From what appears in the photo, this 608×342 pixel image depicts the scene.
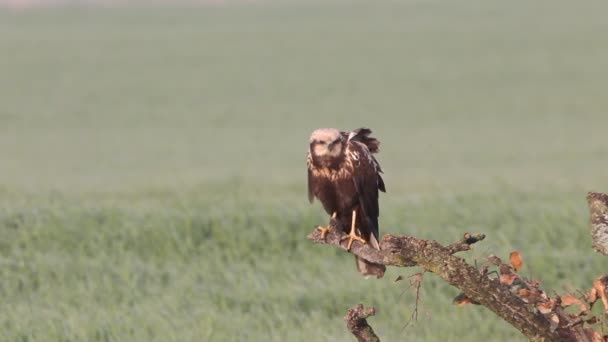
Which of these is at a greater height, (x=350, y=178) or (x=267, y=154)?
(x=350, y=178)

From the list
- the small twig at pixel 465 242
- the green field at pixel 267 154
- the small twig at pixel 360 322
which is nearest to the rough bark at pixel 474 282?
the small twig at pixel 465 242

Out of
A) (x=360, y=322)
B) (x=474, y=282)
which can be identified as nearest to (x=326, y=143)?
(x=360, y=322)

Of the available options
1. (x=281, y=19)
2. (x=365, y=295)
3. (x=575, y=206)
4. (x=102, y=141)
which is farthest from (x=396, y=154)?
(x=281, y=19)

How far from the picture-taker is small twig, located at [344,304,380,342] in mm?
4255

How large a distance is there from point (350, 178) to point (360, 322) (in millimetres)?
1134

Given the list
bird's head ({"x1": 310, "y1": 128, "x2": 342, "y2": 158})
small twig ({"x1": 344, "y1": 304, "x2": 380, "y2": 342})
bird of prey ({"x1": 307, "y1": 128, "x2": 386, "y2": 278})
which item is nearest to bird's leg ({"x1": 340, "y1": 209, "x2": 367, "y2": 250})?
bird of prey ({"x1": 307, "y1": 128, "x2": 386, "y2": 278})

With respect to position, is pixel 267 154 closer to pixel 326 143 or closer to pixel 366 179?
pixel 366 179

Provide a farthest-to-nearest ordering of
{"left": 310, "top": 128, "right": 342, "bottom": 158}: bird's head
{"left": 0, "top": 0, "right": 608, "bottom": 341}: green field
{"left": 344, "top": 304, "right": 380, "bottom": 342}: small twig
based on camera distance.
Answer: {"left": 0, "top": 0, "right": 608, "bottom": 341}: green field, {"left": 310, "top": 128, "right": 342, "bottom": 158}: bird's head, {"left": 344, "top": 304, "right": 380, "bottom": 342}: small twig

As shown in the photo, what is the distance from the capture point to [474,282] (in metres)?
4.13

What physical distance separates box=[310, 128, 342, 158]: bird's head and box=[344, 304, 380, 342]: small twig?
3.00 feet

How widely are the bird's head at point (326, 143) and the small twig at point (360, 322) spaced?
0.92 meters

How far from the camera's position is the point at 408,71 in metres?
33.5

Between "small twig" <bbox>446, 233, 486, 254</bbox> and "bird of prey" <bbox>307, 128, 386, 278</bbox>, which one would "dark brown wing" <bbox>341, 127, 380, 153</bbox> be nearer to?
"bird of prey" <bbox>307, 128, 386, 278</bbox>

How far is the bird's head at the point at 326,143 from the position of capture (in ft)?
16.3
